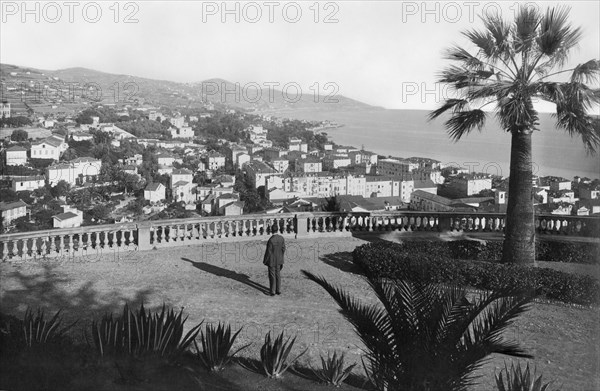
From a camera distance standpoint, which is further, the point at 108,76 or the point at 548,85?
the point at 108,76

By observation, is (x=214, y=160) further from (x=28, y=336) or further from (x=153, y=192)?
(x=28, y=336)

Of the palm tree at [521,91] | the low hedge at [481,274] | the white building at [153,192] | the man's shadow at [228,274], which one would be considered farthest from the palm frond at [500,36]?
the white building at [153,192]

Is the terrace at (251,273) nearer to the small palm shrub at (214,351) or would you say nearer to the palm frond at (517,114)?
the small palm shrub at (214,351)

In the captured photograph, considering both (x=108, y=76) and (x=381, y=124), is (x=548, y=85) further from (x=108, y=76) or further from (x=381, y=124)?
(x=108, y=76)

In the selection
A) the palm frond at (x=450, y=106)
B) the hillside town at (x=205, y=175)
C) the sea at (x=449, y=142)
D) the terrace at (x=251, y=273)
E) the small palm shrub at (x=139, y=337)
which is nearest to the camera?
the small palm shrub at (x=139, y=337)

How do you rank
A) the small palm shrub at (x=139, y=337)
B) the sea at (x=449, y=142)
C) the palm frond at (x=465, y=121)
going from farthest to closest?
the sea at (x=449, y=142) → the palm frond at (x=465, y=121) → the small palm shrub at (x=139, y=337)

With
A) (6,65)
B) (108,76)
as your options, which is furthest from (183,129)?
(6,65)
